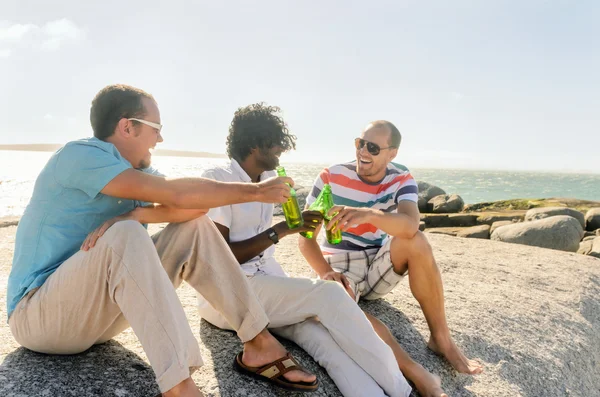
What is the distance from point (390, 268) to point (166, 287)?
2.12 m

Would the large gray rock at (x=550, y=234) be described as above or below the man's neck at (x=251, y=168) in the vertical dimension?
below

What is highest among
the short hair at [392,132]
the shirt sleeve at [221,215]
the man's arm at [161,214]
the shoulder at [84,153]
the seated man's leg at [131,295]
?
the short hair at [392,132]

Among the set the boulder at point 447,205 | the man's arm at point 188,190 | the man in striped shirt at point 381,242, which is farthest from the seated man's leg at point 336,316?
the boulder at point 447,205

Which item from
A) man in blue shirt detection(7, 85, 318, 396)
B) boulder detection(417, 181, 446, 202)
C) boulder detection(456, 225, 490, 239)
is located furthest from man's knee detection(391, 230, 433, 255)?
boulder detection(417, 181, 446, 202)

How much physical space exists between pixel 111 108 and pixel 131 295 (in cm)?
113

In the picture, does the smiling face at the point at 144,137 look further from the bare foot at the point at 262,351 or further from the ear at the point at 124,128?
the bare foot at the point at 262,351

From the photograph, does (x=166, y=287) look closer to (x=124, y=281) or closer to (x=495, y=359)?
(x=124, y=281)

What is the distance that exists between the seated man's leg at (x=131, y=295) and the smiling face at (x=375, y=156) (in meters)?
2.41

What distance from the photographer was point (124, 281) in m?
2.45

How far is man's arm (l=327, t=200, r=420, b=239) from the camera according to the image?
3551 millimetres

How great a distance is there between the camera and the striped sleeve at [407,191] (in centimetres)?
422

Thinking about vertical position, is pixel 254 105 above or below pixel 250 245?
above

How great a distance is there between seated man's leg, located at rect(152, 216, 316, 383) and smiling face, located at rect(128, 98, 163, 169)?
18.5 inches

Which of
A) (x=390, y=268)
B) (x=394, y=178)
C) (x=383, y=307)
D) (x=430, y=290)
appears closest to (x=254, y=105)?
(x=394, y=178)
